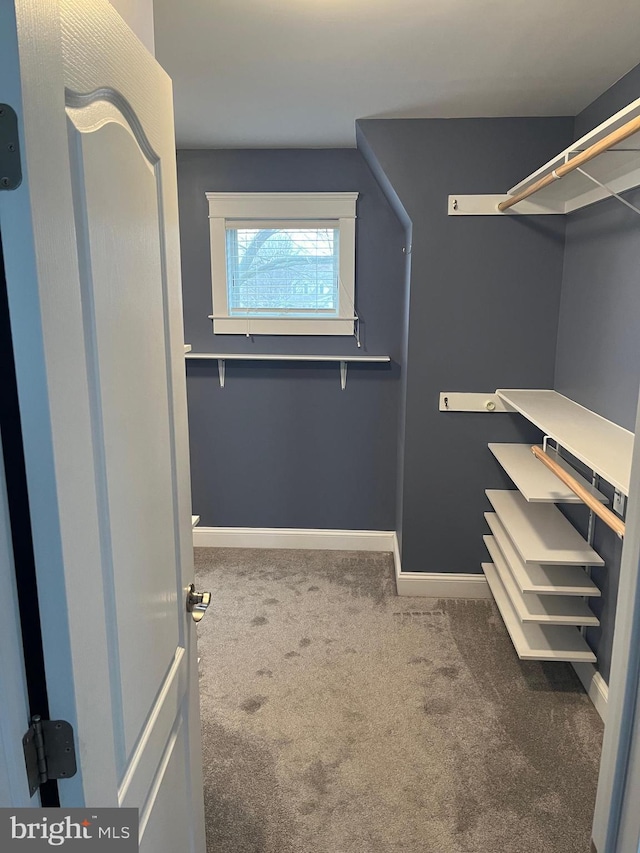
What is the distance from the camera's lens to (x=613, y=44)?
6.45 ft

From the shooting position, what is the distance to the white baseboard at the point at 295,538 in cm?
376

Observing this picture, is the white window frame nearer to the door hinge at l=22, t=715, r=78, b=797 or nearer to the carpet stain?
the carpet stain

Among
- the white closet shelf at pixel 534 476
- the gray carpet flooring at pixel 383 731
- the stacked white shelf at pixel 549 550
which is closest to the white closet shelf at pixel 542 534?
the stacked white shelf at pixel 549 550

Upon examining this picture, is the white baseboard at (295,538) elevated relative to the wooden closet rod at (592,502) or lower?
lower

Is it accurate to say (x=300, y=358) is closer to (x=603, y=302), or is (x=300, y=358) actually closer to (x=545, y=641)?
(x=603, y=302)

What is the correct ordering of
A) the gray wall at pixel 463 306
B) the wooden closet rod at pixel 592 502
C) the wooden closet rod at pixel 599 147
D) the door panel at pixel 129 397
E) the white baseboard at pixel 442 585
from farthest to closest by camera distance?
the white baseboard at pixel 442 585 → the gray wall at pixel 463 306 → the wooden closet rod at pixel 592 502 → the wooden closet rod at pixel 599 147 → the door panel at pixel 129 397

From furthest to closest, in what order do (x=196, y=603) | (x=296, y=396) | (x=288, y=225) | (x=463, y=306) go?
(x=296, y=396) < (x=288, y=225) < (x=463, y=306) < (x=196, y=603)

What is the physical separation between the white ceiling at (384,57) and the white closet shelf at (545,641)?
2127mm

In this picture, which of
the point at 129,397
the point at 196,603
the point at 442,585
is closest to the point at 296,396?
the point at 442,585

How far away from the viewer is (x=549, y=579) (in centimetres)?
234

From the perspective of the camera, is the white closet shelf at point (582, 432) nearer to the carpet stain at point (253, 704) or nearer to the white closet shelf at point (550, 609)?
the white closet shelf at point (550, 609)

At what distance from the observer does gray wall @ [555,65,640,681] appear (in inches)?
84.9

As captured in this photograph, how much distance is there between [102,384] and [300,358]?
2704 mm

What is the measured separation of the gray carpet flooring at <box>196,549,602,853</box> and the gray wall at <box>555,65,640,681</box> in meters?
0.41
